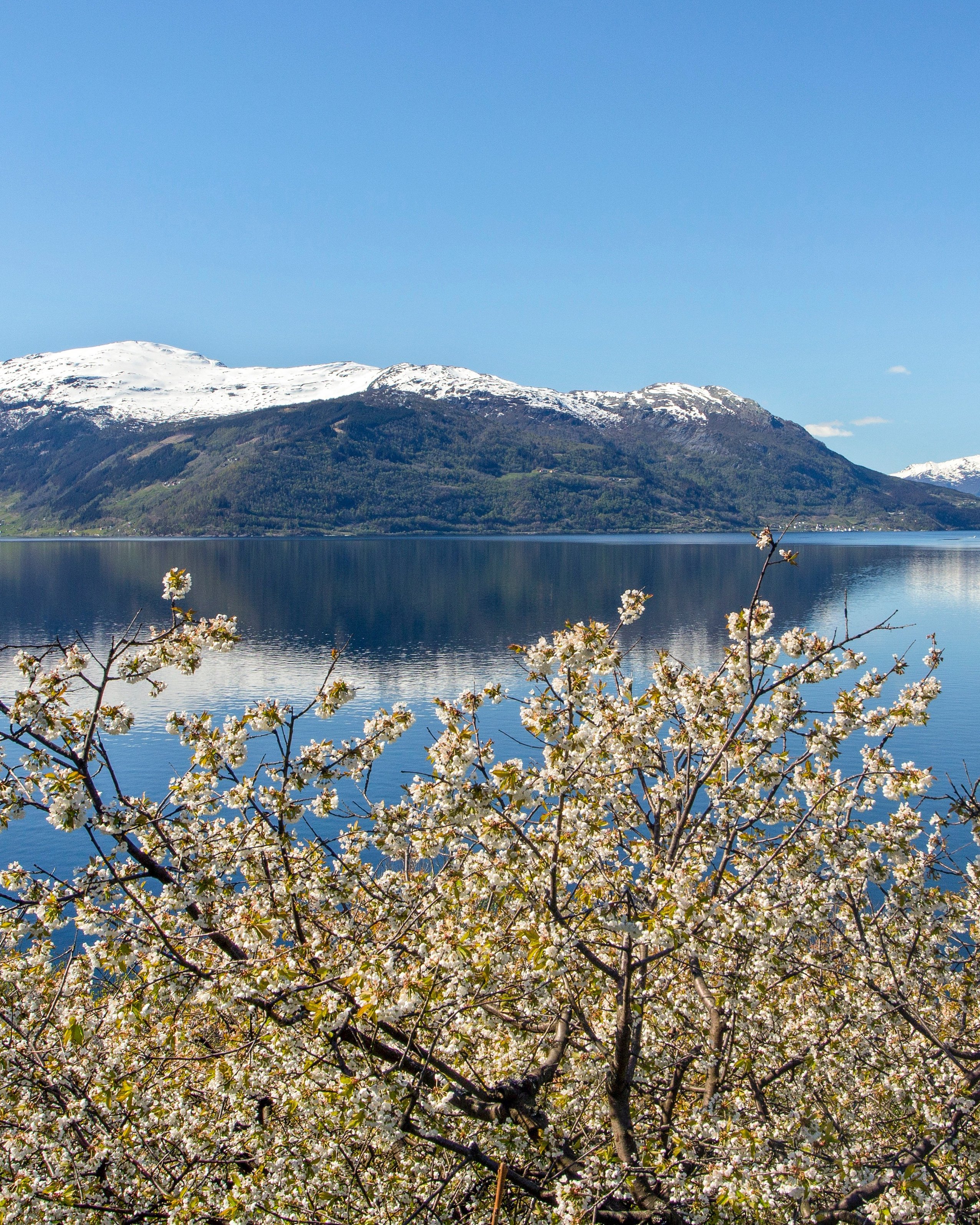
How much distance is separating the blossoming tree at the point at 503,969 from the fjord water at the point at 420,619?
132 cm

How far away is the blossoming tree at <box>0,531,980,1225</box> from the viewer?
6.53 m

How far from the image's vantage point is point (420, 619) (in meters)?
93.7

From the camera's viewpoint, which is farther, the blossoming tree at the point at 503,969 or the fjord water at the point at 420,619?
the fjord water at the point at 420,619

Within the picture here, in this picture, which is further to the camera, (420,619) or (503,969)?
(420,619)

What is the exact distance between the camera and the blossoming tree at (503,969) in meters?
6.53

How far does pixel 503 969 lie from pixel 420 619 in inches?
3400

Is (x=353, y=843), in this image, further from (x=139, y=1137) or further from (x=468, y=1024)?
(x=139, y=1137)

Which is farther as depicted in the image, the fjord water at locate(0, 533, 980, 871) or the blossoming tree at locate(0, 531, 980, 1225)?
the fjord water at locate(0, 533, 980, 871)

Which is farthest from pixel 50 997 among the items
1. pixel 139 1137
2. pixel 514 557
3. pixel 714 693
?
pixel 514 557

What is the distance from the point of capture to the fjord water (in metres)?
46.2

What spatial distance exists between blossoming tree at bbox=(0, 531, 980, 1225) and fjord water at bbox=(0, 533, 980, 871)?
1325mm

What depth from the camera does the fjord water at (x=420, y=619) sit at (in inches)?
1818

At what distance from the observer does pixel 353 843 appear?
27.6 feet

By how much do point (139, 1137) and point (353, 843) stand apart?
10.0 ft
